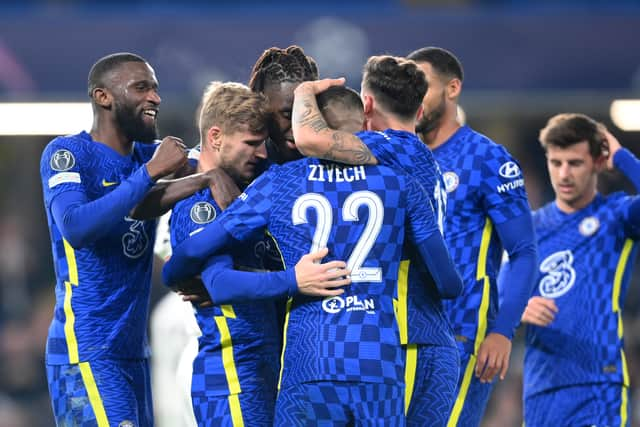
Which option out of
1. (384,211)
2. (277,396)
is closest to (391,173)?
(384,211)

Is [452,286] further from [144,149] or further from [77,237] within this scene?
[144,149]

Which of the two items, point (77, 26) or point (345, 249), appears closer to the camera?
point (345, 249)

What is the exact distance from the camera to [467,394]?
5.80 meters

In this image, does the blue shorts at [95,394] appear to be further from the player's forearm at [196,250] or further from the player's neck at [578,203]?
the player's neck at [578,203]

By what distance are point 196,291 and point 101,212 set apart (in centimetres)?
55

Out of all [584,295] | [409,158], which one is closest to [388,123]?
[409,158]

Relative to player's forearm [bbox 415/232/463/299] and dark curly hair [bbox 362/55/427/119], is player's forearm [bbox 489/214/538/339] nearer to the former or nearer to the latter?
player's forearm [bbox 415/232/463/299]

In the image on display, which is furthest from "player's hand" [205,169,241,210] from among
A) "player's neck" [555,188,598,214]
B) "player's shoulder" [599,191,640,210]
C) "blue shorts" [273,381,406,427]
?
"player's shoulder" [599,191,640,210]

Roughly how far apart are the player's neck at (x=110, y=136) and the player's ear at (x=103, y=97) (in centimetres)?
10

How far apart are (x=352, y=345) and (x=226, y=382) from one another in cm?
68

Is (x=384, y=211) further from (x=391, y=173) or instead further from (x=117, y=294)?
(x=117, y=294)

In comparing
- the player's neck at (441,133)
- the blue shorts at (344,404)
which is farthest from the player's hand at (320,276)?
the player's neck at (441,133)

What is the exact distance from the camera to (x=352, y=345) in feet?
14.8

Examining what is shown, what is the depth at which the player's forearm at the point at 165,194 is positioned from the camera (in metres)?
5.13
